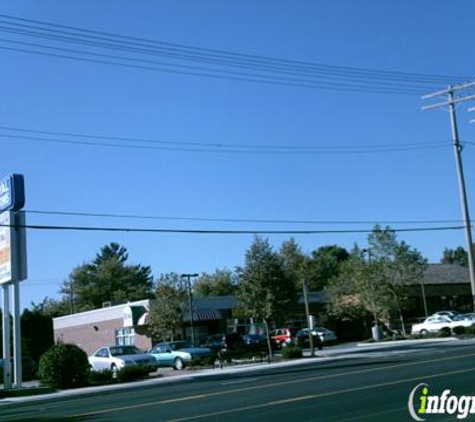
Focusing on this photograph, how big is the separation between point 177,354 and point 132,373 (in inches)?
266

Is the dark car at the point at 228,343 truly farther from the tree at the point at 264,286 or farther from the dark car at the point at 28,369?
the dark car at the point at 28,369

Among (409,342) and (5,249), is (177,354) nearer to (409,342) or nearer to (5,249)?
(5,249)

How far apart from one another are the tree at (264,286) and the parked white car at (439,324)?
47.5 ft

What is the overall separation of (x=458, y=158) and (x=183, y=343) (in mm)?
19006

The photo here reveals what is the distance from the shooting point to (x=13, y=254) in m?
30.7

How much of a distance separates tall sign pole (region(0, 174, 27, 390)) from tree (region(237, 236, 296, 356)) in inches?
473

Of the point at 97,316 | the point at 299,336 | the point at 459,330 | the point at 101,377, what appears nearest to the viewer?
the point at 101,377

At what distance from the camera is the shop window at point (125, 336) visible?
5525cm

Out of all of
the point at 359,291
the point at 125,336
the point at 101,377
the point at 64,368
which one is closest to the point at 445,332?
the point at 359,291

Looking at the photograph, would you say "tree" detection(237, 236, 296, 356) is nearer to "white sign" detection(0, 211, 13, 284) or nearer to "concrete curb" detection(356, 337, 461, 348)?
"concrete curb" detection(356, 337, 461, 348)

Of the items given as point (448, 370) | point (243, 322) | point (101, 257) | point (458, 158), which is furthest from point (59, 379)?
point (101, 257)

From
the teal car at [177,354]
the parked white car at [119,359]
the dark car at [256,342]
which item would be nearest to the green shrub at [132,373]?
the parked white car at [119,359]

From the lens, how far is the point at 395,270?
5012 centimetres

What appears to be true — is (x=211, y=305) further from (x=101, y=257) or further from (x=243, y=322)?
(x=101, y=257)
